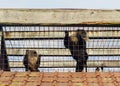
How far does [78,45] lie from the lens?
551 centimetres

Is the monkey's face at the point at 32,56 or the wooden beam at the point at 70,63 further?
the wooden beam at the point at 70,63

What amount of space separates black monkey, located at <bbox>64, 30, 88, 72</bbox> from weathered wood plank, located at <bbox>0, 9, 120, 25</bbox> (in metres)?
0.51

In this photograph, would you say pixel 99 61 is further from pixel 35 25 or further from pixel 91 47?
pixel 35 25

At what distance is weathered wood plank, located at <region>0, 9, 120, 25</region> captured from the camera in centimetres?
480

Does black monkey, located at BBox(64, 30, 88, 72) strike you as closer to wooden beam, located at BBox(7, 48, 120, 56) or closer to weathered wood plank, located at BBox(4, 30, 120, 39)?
weathered wood plank, located at BBox(4, 30, 120, 39)

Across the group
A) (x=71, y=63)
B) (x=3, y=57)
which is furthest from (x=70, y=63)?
(x=3, y=57)

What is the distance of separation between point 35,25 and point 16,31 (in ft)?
2.50

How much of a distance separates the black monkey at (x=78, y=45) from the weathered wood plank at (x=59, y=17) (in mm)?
512

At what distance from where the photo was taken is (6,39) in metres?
5.70

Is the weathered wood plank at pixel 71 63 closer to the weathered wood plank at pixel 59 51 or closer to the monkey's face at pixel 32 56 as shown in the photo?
the weathered wood plank at pixel 59 51

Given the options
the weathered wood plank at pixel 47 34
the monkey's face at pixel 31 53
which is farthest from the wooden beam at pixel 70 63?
the weathered wood plank at pixel 47 34

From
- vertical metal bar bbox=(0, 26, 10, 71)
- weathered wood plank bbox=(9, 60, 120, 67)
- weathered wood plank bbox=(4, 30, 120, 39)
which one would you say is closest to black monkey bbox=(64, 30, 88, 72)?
weathered wood plank bbox=(4, 30, 120, 39)

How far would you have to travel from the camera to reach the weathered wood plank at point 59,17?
4.80m

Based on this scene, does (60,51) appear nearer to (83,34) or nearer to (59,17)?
(83,34)
